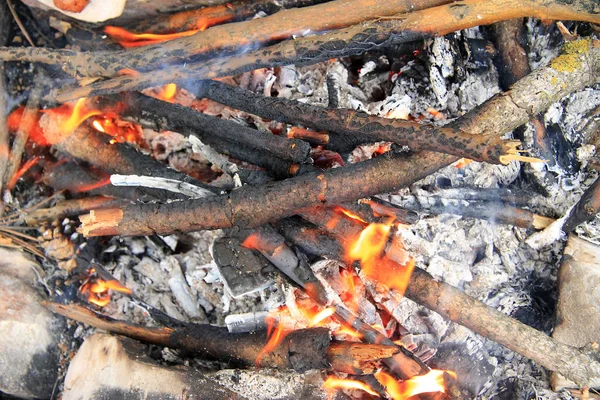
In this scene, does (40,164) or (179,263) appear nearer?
(179,263)

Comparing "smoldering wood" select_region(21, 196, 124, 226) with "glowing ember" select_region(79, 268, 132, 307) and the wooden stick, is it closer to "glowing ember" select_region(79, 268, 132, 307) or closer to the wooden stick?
"glowing ember" select_region(79, 268, 132, 307)

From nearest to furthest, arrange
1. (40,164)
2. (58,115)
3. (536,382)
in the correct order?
(536,382), (58,115), (40,164)

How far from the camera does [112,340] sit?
10.6 ft

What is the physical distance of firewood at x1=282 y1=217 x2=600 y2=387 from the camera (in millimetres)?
2699

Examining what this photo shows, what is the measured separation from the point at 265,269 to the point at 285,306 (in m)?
0.29

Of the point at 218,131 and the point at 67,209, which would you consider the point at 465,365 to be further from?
the point at 67,209

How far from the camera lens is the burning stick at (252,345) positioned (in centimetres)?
271

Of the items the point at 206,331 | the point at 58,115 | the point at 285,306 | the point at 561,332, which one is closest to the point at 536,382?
the point at 561,332

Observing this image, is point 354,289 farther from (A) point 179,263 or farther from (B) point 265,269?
(A) point 179,263

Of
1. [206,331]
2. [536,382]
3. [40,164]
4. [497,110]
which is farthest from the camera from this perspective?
[40,164]

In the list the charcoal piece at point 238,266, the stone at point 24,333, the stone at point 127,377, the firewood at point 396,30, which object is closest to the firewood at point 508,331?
the charcoal piece at point 238,266

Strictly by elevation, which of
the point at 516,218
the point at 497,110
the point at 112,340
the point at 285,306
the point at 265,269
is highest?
the point at 497,110

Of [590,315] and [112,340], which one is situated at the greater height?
[590,315]

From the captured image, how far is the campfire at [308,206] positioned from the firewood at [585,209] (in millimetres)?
15
